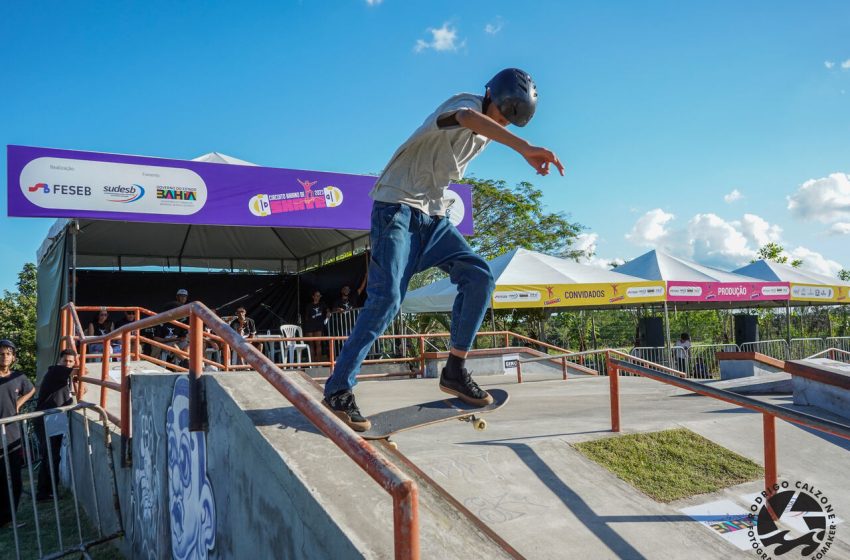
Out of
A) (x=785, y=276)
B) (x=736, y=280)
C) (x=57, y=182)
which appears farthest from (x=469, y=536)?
(x=785, y=276)

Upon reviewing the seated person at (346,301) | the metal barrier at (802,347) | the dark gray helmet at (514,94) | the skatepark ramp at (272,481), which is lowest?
the metal barrier at (802,347)

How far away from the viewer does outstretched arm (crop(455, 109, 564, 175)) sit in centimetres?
242

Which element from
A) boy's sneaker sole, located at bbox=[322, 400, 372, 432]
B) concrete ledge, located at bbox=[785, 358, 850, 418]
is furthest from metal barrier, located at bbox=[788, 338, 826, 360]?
boy's sneaker sole, located at bbox=[322, 400, 372, 432]

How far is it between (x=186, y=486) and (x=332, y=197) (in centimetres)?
880

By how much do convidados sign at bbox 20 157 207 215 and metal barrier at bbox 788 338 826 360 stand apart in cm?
1579

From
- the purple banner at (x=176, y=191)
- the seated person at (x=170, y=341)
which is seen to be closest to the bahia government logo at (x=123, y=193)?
the purple banner at (x=176, y=191)

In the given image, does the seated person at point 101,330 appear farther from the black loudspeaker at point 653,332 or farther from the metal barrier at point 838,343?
the metal barrier at point 838,343

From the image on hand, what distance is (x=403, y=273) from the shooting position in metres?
2.91

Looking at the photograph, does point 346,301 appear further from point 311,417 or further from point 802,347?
point 802,347

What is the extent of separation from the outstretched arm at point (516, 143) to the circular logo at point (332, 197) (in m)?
9.24

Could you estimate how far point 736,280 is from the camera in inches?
660

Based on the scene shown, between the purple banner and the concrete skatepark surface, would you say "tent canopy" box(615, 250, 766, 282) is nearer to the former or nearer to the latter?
the purple banner

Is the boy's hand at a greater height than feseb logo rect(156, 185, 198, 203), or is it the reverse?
feseb logo rect(156, 185, 198, 203)

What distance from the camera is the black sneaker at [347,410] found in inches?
105
